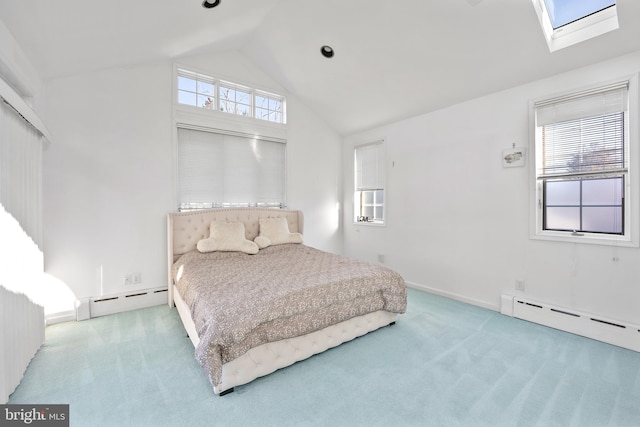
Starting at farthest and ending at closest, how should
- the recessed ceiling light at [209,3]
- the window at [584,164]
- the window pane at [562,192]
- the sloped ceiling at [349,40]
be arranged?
the window pane at [562,192]
the recessed ceiling light at [209,3]
the window at [584,164]
the sloped ceiling at [349,40]

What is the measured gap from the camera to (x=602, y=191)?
260 centimetres

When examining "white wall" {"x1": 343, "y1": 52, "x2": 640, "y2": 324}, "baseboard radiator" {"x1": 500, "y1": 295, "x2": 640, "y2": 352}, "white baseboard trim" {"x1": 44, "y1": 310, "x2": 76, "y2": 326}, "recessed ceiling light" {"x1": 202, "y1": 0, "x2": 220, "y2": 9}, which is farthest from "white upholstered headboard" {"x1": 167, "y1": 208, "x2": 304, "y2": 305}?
"baseboard radiator" {"x1": 500, "y1": 295, "x2": 640, "y2": 352}

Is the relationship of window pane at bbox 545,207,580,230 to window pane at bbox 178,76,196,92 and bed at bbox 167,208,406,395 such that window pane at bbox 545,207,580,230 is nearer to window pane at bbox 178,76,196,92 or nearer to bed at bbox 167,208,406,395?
bed at bbox 167,208,406,395

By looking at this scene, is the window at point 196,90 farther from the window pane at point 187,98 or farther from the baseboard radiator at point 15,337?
the baseboard radiator at point 15,337

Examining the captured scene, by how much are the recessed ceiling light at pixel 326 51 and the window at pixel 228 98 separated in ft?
3.93

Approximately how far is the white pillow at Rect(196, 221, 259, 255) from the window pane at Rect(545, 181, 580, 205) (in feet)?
11.0

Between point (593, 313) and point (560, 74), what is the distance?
7.51 ft

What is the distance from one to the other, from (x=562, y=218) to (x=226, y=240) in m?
3.71

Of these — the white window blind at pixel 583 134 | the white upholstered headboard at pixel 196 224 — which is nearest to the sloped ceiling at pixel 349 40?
the white window blind at pixel 583 134

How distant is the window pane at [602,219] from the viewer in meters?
2.51

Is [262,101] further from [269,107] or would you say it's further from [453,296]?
[453,296]

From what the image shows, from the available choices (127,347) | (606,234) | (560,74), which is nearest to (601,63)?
(560,74)

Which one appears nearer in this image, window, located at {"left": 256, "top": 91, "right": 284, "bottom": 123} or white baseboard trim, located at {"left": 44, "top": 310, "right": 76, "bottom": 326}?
white baseboard trim, located at {"left": 44, "top": 310, "right": 76, "bottom": 326}

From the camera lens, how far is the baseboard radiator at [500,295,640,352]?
235 centimetres
